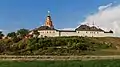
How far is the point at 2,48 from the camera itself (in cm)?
10219

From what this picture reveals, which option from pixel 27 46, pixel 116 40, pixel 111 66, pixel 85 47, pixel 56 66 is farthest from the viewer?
pixel 116 40

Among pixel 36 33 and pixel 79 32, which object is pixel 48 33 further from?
pixel 79 32

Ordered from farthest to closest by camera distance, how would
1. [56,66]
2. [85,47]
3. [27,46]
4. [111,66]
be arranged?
[27,46] < [85,47] < [56,66] < [111,66]

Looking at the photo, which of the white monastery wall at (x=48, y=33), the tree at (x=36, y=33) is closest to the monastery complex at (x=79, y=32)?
the white monastery wall at (x=48, y=33)

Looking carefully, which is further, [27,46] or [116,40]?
[116,40]

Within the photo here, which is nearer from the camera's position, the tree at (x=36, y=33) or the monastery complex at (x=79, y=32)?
the tree at (x=36, y=33)

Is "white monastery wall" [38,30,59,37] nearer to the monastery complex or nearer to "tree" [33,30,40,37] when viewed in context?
the monastery complex

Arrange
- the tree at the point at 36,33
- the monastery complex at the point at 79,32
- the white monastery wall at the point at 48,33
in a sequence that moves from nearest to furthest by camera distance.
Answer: the tree at the point at 36,33 → the monastery complex at the point at 79,32 → the white monastery wall at the point at 48,33

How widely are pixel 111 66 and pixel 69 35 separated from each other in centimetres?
9434

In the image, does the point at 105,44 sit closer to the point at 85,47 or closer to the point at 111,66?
the point at 85,47

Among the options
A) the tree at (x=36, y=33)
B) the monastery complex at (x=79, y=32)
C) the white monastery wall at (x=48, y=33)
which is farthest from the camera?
the white monastery wall at (x=48, y=33)

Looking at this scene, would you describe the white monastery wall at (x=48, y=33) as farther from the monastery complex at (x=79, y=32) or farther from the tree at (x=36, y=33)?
the tree at (x=36, y=33)

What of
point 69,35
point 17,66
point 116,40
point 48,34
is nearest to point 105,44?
point 116,40

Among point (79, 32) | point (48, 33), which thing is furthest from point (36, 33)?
point (79, 32)
